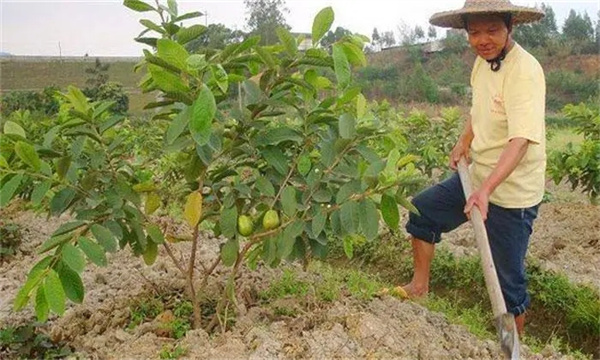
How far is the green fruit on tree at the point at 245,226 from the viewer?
6.07 ft

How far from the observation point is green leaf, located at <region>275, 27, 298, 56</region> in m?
1.70

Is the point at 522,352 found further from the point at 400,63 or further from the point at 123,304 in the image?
the point at 400,63

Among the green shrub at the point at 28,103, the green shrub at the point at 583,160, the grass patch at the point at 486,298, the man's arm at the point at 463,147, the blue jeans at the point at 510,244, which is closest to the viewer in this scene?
the blue jeans at the point at 510,244

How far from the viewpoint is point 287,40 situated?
1.72m

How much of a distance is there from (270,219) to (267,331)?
1.41 feet

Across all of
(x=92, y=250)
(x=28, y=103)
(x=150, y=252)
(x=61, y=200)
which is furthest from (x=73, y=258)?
Result: (x=28, y=103)

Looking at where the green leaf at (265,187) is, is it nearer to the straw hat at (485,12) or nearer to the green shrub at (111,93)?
the straw hat at (485,12)

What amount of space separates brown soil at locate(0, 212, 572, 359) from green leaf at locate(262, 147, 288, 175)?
1.81 ft

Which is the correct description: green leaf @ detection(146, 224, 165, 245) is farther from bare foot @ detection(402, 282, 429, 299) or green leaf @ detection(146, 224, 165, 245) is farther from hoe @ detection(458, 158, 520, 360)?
bare foot @ detection(402, 282, 429, 299)

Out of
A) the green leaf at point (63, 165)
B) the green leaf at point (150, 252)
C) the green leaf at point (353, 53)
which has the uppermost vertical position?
the green leaf at point (353, 53)

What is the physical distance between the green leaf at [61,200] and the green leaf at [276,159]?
634mm

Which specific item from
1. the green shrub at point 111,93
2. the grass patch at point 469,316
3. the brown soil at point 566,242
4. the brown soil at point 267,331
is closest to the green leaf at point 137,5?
the brown soil at point 267,331

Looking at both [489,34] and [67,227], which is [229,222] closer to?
[67,227]

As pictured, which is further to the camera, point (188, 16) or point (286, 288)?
point (286, 288)
